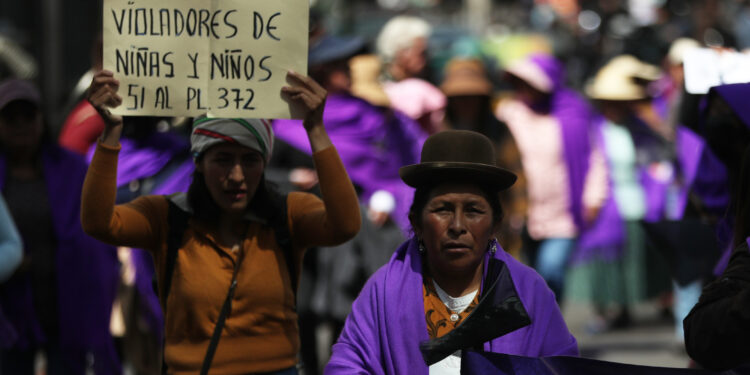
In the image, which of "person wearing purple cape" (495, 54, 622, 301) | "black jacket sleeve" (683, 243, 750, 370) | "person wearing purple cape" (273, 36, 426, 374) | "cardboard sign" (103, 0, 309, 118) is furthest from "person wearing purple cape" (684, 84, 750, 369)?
"person wearing purple cape" (495, 54, 622, 301)

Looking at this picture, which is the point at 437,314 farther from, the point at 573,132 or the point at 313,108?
the point at 573,132

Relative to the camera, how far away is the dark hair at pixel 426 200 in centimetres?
394

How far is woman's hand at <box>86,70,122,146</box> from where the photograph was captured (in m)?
4.21

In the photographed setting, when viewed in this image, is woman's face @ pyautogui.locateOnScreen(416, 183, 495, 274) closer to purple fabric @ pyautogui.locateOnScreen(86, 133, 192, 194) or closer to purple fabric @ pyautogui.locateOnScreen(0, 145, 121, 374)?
purple fabric @ pyautogui.locateOnScreen(0, 145, 121, 374)

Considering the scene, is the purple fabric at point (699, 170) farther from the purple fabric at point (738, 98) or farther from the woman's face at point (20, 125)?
the woman's face at point (20, 125)

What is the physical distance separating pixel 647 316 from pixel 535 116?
153 inches

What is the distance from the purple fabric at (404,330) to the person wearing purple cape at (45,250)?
255cm

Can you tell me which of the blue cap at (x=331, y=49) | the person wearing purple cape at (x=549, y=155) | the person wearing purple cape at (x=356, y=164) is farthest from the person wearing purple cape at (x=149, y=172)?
the person wearing purple cape at (x=549, y=155)

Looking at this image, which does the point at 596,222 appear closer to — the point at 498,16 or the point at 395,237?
the point at 395,237

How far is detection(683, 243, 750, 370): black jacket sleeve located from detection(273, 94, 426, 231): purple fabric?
4.34m

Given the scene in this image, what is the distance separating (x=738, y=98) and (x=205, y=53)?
200 cm

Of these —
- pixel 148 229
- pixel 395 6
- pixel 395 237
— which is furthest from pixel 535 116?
pixel 395 6

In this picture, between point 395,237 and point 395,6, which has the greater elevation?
point 395,6

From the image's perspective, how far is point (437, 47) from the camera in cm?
1817
